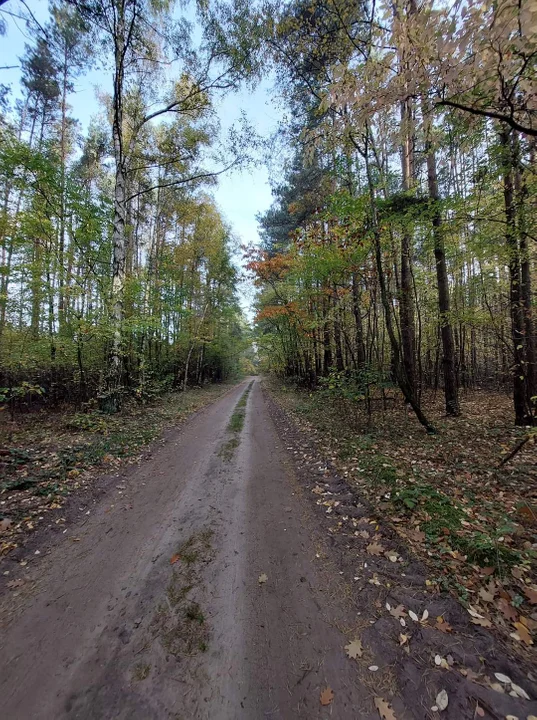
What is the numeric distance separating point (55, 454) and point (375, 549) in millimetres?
6067

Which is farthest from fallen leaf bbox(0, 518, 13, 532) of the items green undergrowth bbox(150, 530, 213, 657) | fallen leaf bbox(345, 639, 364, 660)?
fallen leaf bbox(345, 639, 364, 660)

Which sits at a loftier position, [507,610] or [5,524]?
[5,524]

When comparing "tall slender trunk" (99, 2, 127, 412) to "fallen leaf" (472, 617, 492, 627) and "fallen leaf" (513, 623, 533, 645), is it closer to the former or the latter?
"fallen leaf" (472, 617, 492, 627)

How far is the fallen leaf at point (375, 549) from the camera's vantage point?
317 centimetres

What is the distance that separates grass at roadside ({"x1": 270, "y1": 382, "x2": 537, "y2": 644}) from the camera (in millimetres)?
2664

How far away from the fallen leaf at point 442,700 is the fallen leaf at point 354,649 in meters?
0.50

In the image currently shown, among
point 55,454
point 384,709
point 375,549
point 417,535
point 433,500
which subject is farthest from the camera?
point 55,454

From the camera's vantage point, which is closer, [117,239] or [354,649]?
[354,649]

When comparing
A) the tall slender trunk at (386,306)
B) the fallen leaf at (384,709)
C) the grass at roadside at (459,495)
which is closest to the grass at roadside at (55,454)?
the fallen leaf at (384,709)

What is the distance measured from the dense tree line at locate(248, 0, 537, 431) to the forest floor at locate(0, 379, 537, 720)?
2.66m

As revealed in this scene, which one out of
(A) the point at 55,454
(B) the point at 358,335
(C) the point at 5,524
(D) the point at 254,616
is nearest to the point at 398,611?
(D) the point at 254,616

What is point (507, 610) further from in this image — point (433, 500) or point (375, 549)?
point (433, 500)

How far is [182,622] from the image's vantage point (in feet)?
7.79

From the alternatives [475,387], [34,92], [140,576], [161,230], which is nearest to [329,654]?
[140,576]
